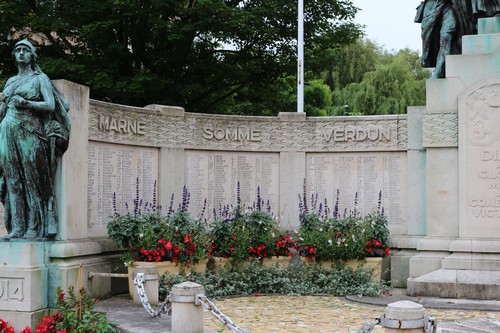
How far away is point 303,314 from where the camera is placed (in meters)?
8.79

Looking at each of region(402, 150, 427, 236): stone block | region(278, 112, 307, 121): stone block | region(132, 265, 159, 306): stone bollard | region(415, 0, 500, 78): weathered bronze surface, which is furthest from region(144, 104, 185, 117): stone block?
region(415, 0, 500, 78): weathered bronze surface

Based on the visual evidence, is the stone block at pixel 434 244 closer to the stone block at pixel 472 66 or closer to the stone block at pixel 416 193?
the stone block at pixel 416 193

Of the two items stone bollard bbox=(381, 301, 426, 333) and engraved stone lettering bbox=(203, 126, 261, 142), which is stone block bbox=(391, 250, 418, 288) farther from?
stone bollard bbox=(381, 301, 426, 333)

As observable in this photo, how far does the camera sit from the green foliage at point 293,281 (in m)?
10.6

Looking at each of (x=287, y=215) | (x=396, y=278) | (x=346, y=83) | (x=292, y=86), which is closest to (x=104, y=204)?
(x=287, y=215)

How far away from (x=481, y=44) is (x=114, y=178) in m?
6.38

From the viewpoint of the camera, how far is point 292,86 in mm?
23859

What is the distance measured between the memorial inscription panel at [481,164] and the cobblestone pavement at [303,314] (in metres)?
2.17

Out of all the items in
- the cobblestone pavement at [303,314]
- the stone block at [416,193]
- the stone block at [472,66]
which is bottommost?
the cobblestone pavement at [303,314]

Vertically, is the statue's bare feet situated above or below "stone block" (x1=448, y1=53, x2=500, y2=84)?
below

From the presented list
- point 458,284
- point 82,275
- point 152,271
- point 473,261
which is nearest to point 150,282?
point 152,271

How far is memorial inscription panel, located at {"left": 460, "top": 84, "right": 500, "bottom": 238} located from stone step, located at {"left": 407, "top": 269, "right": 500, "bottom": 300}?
33.1 inches

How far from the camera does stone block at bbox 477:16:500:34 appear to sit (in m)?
11.3

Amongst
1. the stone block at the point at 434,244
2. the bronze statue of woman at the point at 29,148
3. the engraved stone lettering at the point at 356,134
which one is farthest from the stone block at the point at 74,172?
the stone block at the point at 434,244
